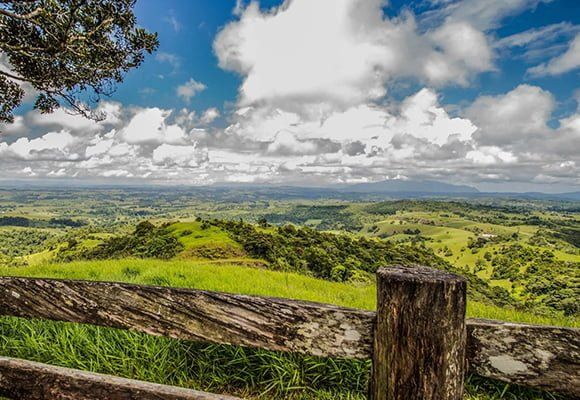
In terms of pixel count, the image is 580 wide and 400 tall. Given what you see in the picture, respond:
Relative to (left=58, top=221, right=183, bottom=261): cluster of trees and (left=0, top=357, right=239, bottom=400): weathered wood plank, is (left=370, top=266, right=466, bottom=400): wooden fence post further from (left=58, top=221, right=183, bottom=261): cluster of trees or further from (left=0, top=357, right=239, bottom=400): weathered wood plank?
Answer: (left=58, top=221, right=183, bottom=261): cluster of trees

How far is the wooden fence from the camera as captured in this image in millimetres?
1822

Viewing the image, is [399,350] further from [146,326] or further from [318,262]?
[318,262]

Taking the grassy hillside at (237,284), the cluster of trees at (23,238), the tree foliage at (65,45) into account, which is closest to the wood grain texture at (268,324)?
the grassy hillside at (237,284)

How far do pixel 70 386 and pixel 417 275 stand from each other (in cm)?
225

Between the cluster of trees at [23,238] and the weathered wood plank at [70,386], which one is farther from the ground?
the weathered wood plank at [70,386]

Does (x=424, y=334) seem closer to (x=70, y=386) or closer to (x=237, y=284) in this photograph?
(x=70, y=386)

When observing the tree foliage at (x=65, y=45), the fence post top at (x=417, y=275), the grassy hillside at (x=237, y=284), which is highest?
the tree foliage at (x=65, y=45)

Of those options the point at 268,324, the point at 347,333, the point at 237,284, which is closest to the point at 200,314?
the point at 268,324

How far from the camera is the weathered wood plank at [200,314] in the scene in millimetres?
2154

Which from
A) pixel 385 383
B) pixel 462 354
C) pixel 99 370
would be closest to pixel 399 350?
pixel 385 383

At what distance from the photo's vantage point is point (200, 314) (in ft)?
8.09

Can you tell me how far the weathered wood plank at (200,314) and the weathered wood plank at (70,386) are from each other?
41cm

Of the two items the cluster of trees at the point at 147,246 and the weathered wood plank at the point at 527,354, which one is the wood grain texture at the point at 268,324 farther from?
the cluster of trees at the point at 147,246

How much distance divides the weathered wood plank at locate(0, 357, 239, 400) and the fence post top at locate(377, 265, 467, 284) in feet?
3.67
